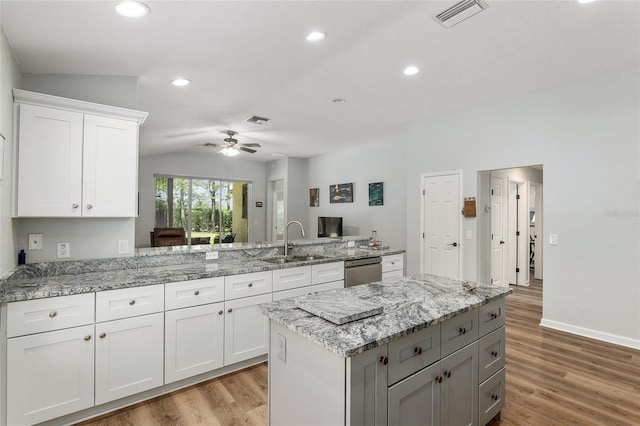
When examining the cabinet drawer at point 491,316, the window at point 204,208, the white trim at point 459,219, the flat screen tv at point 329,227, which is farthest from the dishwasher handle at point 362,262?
the window at point 204,208

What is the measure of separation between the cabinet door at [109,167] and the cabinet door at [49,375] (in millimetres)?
940

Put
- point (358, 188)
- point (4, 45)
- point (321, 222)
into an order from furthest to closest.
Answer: point (321, 222)
point (358, 188)
point (4, 45)

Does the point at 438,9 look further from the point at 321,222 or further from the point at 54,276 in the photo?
the point at 321,222

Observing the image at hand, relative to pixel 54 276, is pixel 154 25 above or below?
above

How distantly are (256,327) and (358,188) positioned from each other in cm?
487

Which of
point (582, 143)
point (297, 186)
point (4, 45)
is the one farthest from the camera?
point (297, 186)

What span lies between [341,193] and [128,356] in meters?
5.86

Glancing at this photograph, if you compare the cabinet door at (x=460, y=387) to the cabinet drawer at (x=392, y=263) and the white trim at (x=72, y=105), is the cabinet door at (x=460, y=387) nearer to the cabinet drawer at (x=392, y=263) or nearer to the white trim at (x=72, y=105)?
the cabinet drawer at (x=392, y=263)

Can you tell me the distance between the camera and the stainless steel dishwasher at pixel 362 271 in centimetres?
365

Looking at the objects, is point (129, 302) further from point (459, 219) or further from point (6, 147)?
point (459, 219)

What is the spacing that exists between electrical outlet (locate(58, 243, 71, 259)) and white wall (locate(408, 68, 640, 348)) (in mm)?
4947

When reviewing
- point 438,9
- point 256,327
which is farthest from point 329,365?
point 438,9

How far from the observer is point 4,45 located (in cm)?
208

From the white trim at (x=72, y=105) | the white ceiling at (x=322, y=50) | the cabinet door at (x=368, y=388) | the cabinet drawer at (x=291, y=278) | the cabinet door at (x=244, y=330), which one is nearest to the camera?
the cabinet door at (x=368, y=388)
